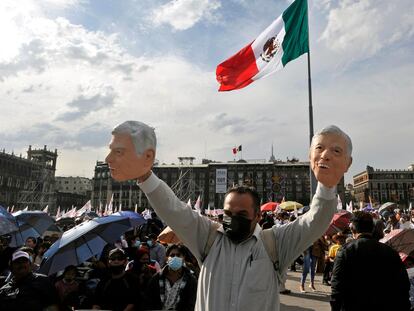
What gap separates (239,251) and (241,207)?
23cm

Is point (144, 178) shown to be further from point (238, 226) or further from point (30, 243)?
point (30, 243)

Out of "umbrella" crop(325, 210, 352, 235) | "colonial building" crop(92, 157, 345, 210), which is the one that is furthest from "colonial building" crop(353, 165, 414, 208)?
"umbrella" crop(325, 210, 352, 235)

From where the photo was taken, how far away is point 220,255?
194cm

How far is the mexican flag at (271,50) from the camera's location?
8539 millimetres

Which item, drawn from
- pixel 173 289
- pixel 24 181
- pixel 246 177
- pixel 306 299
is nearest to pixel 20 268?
pixel 173 289

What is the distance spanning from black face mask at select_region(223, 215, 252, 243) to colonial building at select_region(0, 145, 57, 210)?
85659 mm

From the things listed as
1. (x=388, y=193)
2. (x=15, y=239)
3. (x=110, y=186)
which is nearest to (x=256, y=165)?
(x=110, y=186)

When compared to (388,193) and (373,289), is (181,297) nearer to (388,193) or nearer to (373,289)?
(373,289)

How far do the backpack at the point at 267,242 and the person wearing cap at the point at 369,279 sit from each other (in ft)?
5.73

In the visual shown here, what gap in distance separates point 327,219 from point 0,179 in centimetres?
9911

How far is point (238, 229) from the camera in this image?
1965 mm

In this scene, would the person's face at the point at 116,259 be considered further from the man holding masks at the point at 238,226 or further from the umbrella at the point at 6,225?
the umbrella at the point at 6,225

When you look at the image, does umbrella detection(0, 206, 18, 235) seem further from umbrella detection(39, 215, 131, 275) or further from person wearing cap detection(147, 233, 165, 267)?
person wearing cap detection(147, 233, 165, 267)

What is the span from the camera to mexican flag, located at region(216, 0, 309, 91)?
28.0ft
